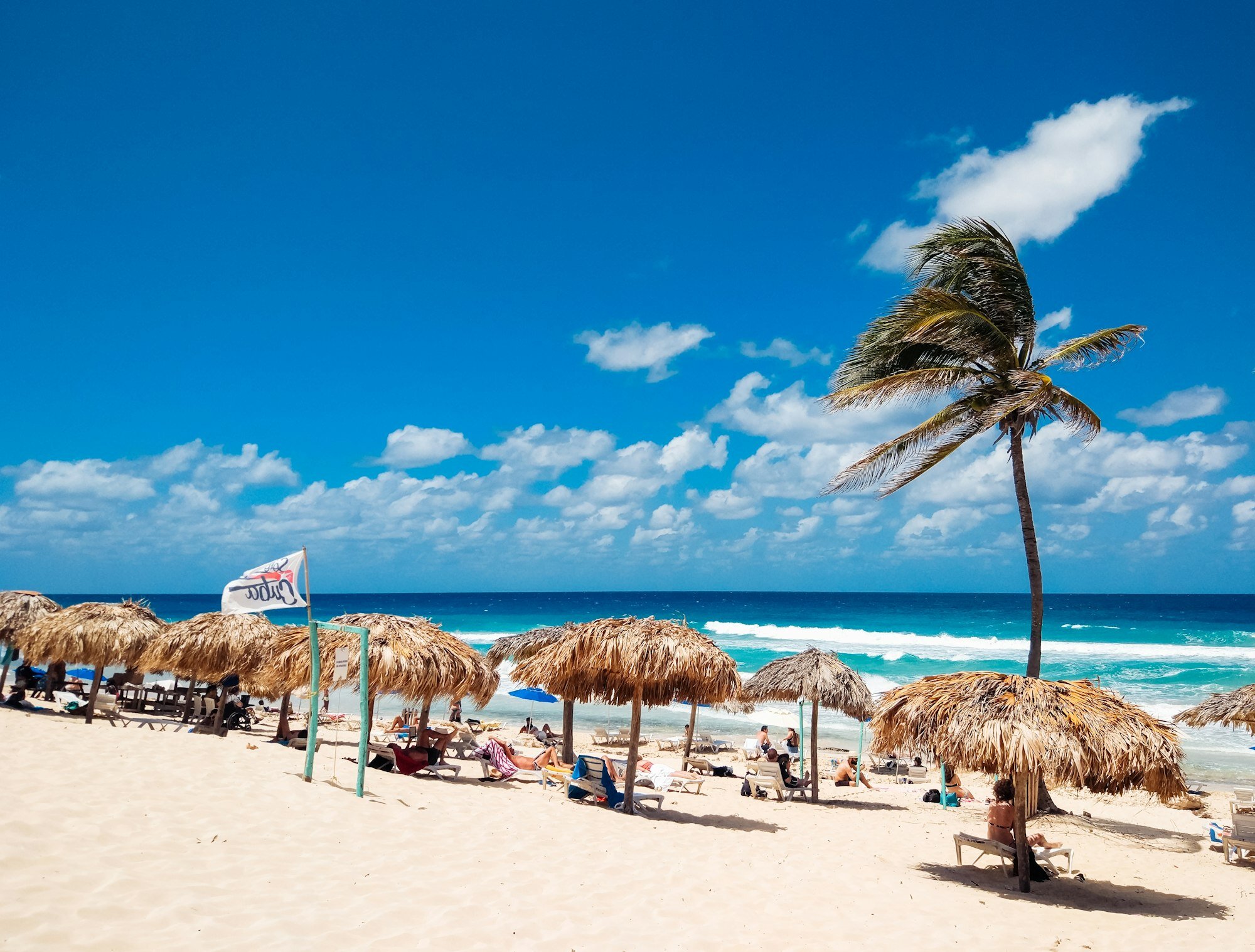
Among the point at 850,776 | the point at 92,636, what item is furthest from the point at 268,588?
the point at 850,776

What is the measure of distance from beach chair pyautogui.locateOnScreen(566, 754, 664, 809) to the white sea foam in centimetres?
3822

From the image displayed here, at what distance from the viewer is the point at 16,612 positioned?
50.6 ft

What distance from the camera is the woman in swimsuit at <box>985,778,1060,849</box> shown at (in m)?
8.09

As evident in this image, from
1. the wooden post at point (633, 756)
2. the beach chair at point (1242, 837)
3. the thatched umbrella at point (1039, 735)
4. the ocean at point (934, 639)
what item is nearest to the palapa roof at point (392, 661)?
the wooden post at point (633, 756)

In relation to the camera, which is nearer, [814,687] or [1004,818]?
[1004,818]

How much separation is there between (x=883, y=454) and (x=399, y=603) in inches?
3910

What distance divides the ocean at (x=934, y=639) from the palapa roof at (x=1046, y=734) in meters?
13.0

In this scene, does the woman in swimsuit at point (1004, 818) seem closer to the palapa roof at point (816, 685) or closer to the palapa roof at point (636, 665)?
the palapa roof at point (636, 665)

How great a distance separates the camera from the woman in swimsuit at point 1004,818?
8.09 metres

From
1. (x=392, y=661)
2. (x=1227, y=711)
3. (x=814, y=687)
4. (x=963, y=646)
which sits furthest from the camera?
(x=963, y=646)

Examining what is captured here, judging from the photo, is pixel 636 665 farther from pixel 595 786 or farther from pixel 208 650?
pixel 208 650

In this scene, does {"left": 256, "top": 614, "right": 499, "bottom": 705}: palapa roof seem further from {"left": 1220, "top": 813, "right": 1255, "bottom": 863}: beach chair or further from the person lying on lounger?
{"left": 1220, "top": 813, "right": 1255, "bottom": 863}: beach chair

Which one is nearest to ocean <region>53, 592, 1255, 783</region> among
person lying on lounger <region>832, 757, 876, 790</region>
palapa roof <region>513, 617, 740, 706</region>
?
person lying on lounger <region>832, 757, 876, 790</region>

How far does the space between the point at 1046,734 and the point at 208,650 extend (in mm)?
13260
